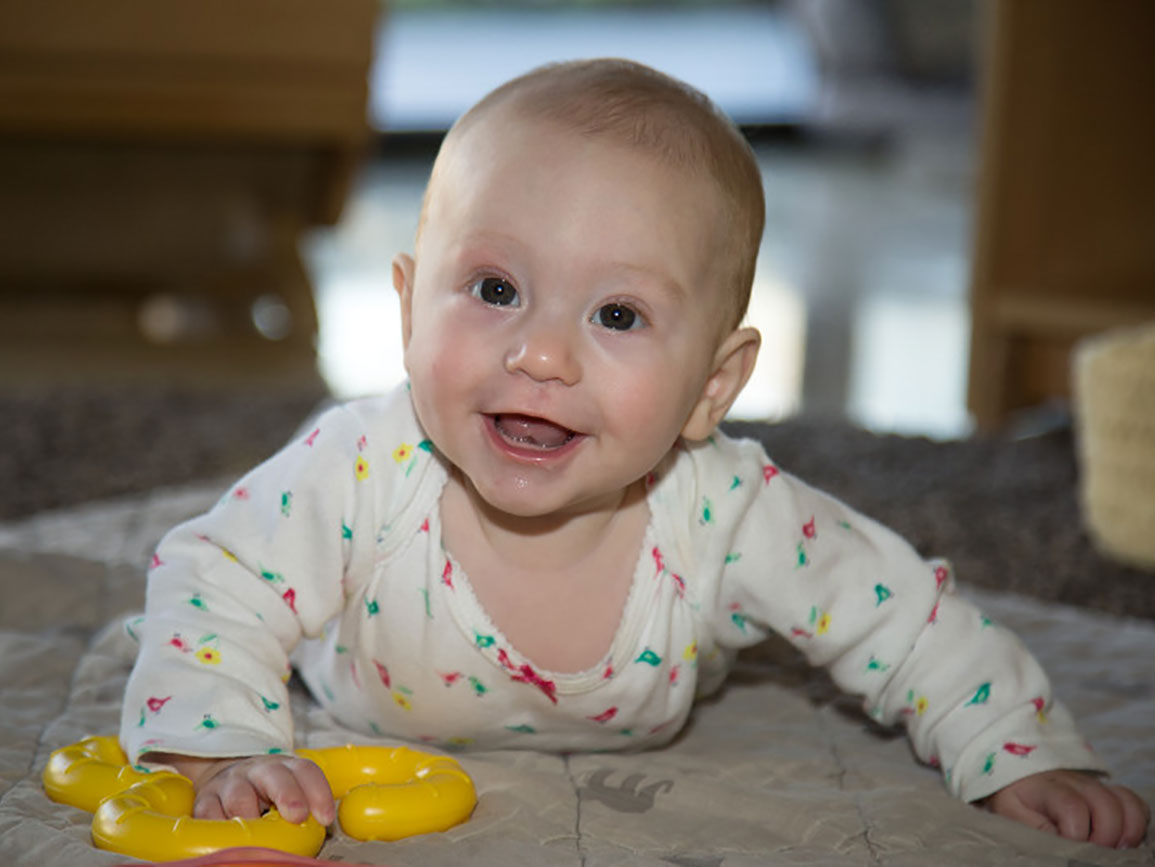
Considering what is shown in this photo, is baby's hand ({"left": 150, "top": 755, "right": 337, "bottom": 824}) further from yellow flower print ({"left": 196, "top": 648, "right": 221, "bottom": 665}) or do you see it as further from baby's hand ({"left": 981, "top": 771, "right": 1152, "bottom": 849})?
baby's hand ({"left": 981, "top": 771, "right": 1152, "bottom": 849})

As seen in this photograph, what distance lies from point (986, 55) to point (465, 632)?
1349mm

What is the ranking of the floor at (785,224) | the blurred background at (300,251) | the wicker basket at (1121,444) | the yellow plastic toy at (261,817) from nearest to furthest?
the yellow plastic toy at (261,817) < the wicker basket at (1121,444) < the blurred background at (300,251) < the floor at (785,224)

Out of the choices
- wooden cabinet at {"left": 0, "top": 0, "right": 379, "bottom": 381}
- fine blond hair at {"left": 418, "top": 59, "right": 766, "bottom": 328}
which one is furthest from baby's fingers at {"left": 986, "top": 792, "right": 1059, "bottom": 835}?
wooden cabinet at {"left": 0, "top": 0, "right": 379, "bottom": 381}

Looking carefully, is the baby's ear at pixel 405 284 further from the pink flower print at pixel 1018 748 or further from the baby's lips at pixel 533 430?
the pink flower print at pixel 1018 748

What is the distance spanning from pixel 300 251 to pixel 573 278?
1.93m

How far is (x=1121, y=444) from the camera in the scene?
137 centimetres

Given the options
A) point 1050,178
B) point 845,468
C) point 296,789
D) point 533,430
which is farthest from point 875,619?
point 1050,178

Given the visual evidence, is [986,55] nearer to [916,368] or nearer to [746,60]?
[916,368]

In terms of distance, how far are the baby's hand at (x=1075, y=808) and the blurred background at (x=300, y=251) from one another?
38.3 inches

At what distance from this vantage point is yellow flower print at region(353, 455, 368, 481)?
0.82m

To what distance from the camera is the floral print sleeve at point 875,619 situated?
84 cm

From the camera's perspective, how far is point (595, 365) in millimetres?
738

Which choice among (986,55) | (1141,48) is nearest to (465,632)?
(986,55)

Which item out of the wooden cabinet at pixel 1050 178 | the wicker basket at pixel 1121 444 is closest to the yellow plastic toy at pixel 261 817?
the wicker basket at pixel 1121 444
